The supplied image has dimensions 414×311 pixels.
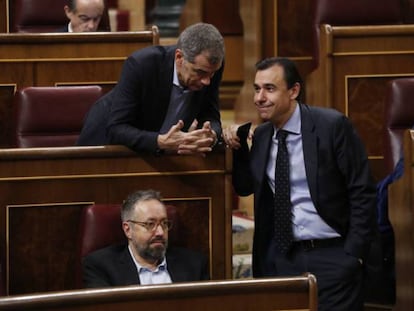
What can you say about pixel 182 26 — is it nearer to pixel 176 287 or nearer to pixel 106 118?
pixel 106 118

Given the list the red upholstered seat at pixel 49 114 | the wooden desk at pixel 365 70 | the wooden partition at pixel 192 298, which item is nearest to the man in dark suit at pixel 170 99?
the red upholstered seat at pixel 49 114

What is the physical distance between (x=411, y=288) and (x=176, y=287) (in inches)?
20.3

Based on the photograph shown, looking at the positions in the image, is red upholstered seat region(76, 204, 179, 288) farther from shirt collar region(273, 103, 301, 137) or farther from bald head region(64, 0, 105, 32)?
bald head region(64, 0, 105, 32)

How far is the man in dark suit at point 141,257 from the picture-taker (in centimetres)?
138

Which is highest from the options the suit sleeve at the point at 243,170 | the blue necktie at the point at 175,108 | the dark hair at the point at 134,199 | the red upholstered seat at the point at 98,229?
the blue necktie at the point at 175,108

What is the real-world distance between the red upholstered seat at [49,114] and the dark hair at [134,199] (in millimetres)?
368

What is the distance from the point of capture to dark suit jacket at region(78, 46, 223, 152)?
1.46m

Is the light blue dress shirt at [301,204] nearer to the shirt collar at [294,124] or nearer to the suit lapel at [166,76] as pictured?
the shirt collar at [294,124]

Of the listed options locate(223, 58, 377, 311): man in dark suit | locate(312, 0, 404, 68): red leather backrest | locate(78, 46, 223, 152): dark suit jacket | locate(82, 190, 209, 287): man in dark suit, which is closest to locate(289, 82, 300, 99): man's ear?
locate(223, 58, 377, 311): man in dark suit

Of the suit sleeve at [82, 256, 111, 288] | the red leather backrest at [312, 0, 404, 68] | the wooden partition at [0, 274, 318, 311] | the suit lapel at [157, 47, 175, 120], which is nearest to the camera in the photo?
the wooden partition at [0, 274, 318, 311]

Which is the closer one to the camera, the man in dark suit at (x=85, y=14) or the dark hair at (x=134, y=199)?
the dark hair at (x=134, y=199)

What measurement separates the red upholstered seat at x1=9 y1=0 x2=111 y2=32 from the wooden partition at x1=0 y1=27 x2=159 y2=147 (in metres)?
0.28

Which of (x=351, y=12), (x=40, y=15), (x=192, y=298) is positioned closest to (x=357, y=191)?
(x=192, y=298)

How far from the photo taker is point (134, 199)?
4.57 ft
